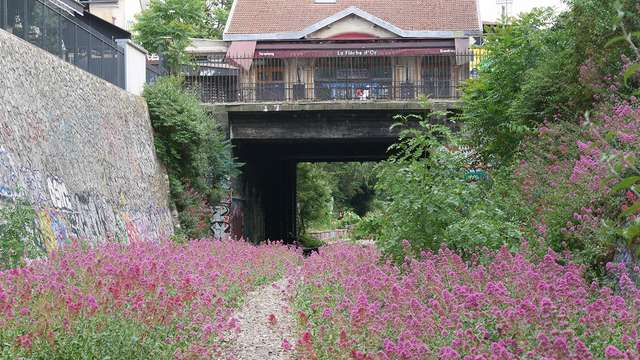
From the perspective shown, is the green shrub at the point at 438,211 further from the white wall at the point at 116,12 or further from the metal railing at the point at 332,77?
the white wall at the point at 116,12

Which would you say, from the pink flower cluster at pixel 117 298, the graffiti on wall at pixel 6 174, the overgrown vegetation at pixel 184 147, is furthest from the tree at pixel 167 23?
Result: the pink flower cluster at pixel 117 298

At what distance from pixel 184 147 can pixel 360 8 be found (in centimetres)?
2281

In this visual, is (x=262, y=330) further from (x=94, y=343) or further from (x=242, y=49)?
(x=242, y=49)

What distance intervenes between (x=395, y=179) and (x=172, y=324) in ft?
22.5

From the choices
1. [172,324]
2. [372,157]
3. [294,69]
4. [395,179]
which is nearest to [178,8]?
[294,69]

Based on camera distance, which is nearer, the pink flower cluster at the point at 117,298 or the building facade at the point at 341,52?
the pink flower cluster at the point at 117,298

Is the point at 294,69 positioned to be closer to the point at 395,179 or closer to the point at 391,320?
the point at 395,179

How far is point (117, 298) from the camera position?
866 centimetres

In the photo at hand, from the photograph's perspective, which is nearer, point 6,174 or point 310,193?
point 6,174

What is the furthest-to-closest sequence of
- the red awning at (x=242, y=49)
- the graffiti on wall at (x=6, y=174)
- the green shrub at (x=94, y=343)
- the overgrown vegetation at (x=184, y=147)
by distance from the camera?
the red awning at (x=242, y=49)
the overgrown vegetation at (x=184, y=147)
the graffiti on wall at (x=6, y=174)
the green shrub at (x=94, y=343)

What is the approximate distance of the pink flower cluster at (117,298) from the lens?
7.85 metres

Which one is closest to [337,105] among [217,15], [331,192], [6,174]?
[6,174]

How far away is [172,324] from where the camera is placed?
866 cm

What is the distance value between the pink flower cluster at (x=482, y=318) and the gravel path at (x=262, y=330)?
1.19 feet
